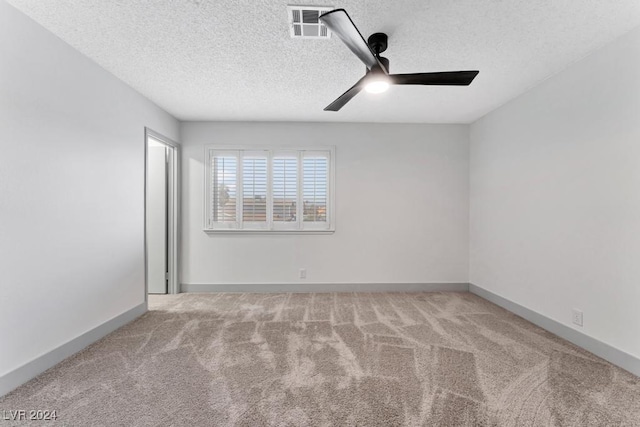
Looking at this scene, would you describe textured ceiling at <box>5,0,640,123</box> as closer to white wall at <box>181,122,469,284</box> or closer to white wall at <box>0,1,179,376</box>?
white wall at <box>0,1,179,376</box>

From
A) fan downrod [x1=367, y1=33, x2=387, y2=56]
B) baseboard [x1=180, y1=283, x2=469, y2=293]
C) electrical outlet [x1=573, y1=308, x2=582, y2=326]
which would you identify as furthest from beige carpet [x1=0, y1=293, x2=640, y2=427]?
fan downrod [x1=367, y1=33, x2=387, y2=56]

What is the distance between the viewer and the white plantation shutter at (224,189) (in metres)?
4.27

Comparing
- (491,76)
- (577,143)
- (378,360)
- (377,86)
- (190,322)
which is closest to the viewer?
(377,86)

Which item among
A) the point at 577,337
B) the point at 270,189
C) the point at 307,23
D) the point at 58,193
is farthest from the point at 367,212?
the point at 58,193

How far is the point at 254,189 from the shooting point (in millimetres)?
4301

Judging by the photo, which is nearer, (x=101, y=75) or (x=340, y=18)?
(x=340, y=18)

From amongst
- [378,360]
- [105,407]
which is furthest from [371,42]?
[105,407]

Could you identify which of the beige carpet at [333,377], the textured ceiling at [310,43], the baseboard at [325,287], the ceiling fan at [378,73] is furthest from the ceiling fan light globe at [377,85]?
the baseboard at [325,287]

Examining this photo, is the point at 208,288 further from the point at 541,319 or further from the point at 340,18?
the point at 541,319

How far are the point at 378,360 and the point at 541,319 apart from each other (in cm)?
200

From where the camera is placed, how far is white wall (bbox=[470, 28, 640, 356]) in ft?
7.07

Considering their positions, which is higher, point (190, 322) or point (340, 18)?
point (340, 18)

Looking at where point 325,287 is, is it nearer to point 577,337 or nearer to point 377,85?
point 577,337

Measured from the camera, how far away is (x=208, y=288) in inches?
166
